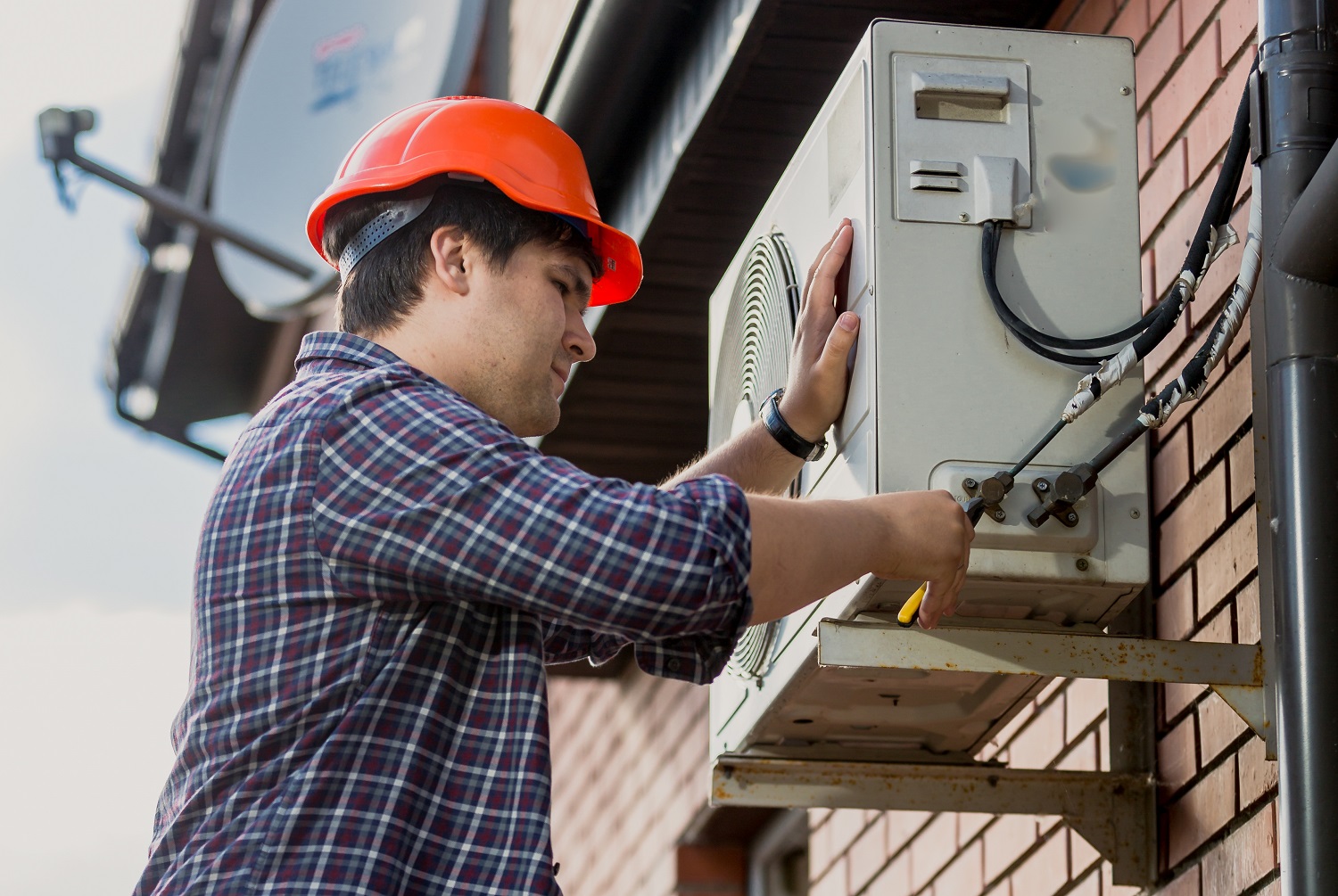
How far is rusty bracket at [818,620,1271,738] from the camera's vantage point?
2.35 meters

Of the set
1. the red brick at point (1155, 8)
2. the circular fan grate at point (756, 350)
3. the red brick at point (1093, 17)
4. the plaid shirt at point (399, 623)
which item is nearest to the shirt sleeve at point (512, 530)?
the plaid shirt at point (399, 623)

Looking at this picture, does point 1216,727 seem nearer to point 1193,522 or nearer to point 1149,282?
point 1193,522

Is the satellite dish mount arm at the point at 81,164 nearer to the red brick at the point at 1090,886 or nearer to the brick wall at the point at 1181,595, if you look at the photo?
the brick wall at the point at 1181,595

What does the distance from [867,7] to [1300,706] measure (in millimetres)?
1706

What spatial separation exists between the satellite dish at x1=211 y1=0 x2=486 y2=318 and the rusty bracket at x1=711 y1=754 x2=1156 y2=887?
14.0 feet

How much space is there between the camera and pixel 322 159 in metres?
7.87

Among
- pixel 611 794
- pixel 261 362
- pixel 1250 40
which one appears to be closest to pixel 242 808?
pixel 1250 40

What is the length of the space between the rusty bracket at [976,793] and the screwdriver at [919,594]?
26.5 inches

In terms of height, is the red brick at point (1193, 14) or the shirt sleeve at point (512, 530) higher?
the red brick at point (1193, 14)

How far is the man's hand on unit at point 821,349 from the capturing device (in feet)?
8.09

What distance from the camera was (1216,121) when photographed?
2852mm

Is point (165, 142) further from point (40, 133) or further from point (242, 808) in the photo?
point (242, 808)

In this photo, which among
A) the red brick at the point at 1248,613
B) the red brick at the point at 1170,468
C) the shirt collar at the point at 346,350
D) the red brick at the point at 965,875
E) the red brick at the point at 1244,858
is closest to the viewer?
the shirt collar at the point at 346,350

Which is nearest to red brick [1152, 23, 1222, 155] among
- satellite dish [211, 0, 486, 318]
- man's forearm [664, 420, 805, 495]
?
man's forearm [664, 420, 805, 495]
